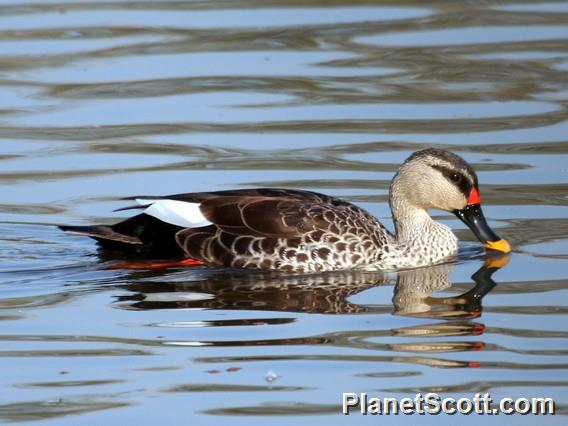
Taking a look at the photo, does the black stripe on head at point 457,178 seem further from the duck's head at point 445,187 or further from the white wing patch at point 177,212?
the white wing patch at point 177,212

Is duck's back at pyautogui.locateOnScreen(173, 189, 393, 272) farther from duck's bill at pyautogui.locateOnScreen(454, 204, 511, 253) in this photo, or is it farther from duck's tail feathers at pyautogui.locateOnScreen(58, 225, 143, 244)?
duck's bill at pyautogui.locateOnScreen(454, 204, 511, 253)

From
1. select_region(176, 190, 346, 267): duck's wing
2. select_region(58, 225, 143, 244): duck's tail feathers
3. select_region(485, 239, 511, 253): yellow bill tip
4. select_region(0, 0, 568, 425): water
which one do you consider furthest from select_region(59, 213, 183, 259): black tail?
select_region(485, 239, 511, 253): yellow bill tip

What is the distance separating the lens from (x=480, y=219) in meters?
11.5

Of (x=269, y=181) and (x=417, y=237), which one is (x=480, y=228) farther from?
(x=269, y=181)

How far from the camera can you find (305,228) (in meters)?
11.1

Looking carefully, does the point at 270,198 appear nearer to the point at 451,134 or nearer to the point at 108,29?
the point at 451,134

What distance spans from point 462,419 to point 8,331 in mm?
2992

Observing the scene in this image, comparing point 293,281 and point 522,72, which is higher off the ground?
point 522,72

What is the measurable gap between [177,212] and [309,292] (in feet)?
4.28

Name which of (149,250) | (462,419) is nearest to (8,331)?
(149,250)

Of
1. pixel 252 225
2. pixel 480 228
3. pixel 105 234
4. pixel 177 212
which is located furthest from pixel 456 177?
pixel 105 234

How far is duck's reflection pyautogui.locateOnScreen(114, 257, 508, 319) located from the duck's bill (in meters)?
0.11

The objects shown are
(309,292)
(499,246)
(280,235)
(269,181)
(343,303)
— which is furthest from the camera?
(269,181)

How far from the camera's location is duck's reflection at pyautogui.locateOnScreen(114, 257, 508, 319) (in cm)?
993
